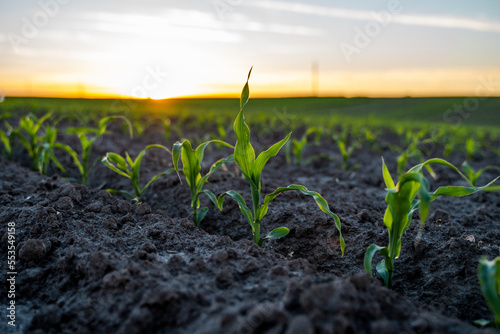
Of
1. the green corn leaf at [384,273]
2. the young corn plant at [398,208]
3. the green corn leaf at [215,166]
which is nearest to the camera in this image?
the young corn plant at [398,208]

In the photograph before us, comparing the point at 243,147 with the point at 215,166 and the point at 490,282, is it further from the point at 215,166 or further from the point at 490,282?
the point at 490,282

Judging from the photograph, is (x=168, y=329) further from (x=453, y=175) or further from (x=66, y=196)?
(x=453, y=175)

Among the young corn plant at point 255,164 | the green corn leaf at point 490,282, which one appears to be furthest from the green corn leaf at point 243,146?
the green corn leaf at point 490,282

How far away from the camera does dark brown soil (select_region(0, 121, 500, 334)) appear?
47.3 inches

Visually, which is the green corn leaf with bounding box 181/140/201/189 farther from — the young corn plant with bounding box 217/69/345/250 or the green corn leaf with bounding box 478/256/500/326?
the green corn leaf with bounding box 478/256/500/326

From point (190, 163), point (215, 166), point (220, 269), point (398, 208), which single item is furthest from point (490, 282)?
point (190, 163)

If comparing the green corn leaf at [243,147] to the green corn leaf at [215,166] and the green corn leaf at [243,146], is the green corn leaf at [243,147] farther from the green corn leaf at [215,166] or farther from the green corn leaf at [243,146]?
the green corn leaf at [215,166]

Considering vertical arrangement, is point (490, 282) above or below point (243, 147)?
below

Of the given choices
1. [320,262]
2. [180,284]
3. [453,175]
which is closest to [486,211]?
[320,262]

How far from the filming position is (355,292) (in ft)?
4.09

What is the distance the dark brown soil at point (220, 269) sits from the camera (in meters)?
1.20

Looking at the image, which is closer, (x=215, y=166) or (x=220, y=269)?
(x=220, y=269)

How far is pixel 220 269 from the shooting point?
58.7 inches

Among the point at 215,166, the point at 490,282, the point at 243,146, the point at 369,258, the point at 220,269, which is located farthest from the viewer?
the point at 215,166
